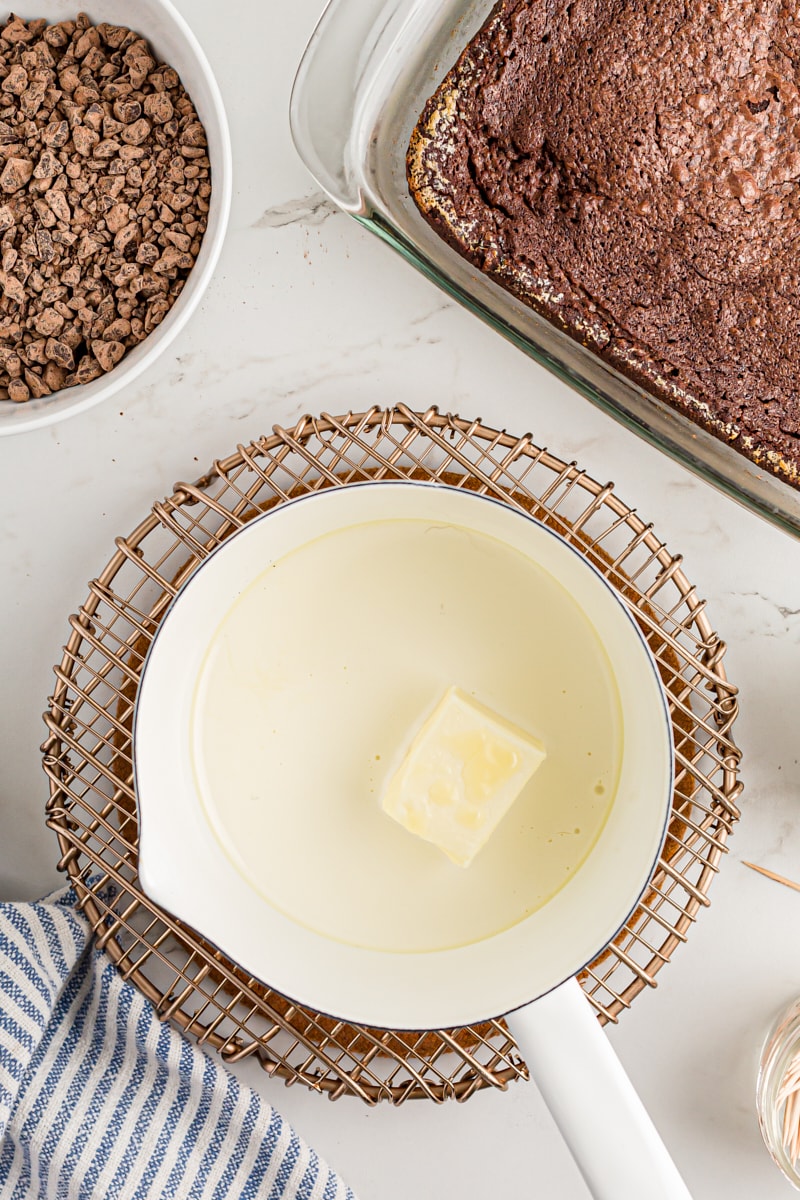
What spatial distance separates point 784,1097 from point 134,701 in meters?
0.71

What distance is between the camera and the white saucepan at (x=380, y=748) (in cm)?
75

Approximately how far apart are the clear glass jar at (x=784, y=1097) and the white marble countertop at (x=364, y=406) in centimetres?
4

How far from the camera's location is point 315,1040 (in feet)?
2.87

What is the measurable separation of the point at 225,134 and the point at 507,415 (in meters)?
0.36

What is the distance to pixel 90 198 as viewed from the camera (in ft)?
2.80

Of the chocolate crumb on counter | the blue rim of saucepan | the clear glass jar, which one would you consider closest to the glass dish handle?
the chocolate crumb on counter

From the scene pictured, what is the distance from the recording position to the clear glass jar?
0.87 m

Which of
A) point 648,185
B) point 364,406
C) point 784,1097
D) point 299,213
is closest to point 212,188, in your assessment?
point 299,213

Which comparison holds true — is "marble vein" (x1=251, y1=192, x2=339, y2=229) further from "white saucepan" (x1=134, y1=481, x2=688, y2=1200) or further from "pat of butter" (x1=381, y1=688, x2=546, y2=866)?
"pat of butter" (x1=381, y1=688, x2=546, y2=866)

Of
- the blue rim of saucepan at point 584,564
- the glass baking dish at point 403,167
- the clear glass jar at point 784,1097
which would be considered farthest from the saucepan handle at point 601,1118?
the glass baking dish at point 403,167

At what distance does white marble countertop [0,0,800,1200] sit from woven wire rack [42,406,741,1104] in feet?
0.15

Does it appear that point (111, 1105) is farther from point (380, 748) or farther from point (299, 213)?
point (299, 213)

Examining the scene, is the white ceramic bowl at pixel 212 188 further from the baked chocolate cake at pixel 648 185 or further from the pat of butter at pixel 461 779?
the pat of butter at pixel 461 779

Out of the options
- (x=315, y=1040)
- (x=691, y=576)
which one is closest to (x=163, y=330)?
(x=691, y=576)
